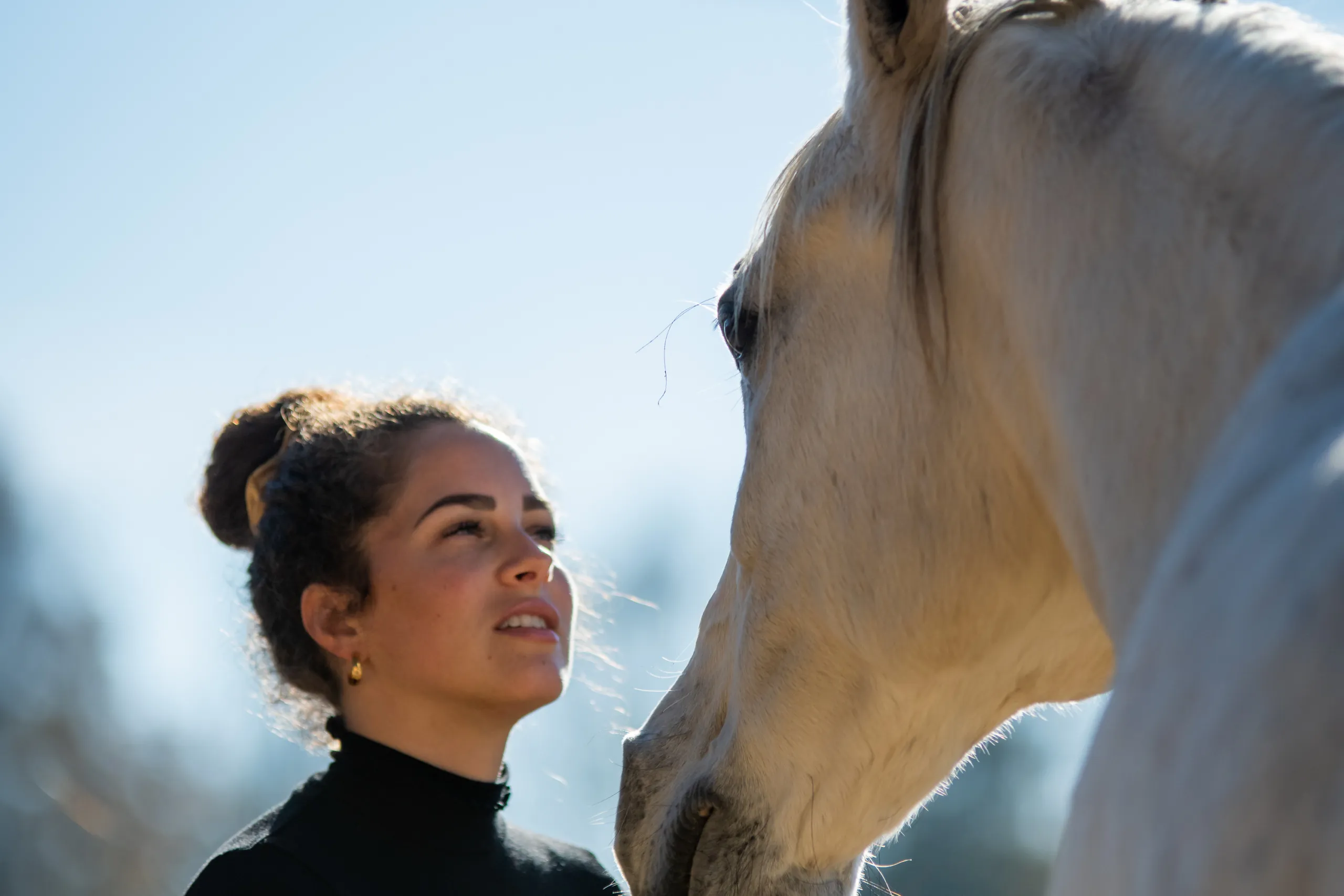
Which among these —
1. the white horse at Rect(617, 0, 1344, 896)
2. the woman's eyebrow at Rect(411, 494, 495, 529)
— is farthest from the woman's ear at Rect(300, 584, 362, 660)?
the white horse at Rect(617, 0, 1344, 896)

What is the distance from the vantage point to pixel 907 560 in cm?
124

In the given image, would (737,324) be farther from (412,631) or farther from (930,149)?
(412,631)

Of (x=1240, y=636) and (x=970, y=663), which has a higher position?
(x=1240, y=636)

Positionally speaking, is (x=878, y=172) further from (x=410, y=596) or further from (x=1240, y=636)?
(x=410, y=596)

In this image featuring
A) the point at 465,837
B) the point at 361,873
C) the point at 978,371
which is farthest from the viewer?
the point at 465,837

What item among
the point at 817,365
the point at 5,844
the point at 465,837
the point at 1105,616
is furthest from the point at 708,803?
the point at 5,844

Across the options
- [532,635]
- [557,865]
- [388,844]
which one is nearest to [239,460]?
[532,635]

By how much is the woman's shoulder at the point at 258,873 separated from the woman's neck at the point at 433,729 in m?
0.34

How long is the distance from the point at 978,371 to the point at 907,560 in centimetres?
22

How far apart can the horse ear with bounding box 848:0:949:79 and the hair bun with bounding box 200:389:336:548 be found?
2031 millimetres

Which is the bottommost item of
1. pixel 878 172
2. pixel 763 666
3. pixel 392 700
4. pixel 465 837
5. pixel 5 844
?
pixel 5 844

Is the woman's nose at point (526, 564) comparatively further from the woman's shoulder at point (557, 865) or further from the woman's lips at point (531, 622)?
the woman's shoulder at point (557, 865)

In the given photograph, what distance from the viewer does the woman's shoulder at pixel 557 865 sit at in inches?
97.4

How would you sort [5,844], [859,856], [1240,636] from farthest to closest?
[5,844] → [859,856] → [1240,636]
